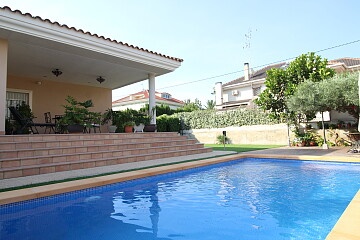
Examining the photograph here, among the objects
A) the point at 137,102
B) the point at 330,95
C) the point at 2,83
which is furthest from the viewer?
the point at 137,102

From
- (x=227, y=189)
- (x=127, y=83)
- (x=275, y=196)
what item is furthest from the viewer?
(x=127, y=83)

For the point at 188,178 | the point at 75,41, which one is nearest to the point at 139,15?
the point at 75,41

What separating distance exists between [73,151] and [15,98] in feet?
21.4

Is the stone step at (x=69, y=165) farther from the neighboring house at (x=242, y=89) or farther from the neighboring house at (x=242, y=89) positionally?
the neighboring house at (x=242, y=89)

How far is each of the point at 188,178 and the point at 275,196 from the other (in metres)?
2.59

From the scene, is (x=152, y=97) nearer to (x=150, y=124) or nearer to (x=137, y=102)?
(x=150, y=124)

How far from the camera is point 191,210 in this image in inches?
171

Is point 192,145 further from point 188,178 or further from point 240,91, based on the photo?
point 240,91

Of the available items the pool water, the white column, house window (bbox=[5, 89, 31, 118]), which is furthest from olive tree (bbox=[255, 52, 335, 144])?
the white column

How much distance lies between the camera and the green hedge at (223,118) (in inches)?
722

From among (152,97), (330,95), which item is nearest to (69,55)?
(152,97)

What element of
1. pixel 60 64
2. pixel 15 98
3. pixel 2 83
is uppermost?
pixel 60 64

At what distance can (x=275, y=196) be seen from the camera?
5102mm

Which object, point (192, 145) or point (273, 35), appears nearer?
point (192, 145)
